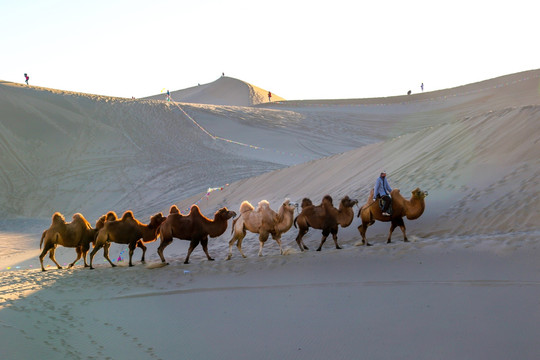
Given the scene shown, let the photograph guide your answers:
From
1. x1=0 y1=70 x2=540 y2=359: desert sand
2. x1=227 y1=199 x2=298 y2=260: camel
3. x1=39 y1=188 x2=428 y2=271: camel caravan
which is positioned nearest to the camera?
x1=0 y1=70 x2=540 y2=359: desert sand

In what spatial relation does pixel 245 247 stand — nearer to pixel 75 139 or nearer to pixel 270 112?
pixel 75 139

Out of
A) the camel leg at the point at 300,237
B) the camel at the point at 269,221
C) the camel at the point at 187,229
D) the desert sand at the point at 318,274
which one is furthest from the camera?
the camel leg at the point at 300,237

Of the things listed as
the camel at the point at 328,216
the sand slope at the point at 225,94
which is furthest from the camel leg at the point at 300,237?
the sand slope at the point at 225,94

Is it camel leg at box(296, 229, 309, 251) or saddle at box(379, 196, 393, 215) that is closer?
saddle at box(379, 196, 393, 215)

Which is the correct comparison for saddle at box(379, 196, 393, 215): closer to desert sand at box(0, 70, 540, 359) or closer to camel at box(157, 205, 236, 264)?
desert sand at box(0, 70, 540, 359)

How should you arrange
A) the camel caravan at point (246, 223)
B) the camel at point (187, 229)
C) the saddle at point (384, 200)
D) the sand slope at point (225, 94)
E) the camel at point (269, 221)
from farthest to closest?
the sand slope at point (225, 94) < the camel at point (269, 221) < the camel at point (187, 229) < the camel caravan at point (246, 223) < the saddle at point (384, 200)

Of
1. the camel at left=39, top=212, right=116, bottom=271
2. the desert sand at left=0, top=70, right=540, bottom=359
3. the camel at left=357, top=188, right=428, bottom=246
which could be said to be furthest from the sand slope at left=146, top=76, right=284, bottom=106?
the camel at left=357, top=188, right=428, bottom=246

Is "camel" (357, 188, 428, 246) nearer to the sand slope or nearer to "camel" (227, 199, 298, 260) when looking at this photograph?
"camel" (227, 199, 298, 260)

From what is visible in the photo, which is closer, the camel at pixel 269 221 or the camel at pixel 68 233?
the camel at pixel 269 221

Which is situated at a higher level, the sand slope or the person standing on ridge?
the sand slope

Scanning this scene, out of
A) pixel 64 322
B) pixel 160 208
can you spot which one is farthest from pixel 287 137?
pixel 64 322

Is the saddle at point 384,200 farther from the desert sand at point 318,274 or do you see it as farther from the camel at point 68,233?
the camel at point 68,233

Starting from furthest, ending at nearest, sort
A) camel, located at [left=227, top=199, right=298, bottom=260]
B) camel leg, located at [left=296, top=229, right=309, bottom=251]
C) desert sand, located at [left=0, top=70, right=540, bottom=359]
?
camel leg, located at [left=296, top=229, right=309, bottom=251] → camel, located at [left=227, top=199, right=298, bottom=260] → desert sand, located at [left=0, top=70, right=540, bottom=359]

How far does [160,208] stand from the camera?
23.6m
